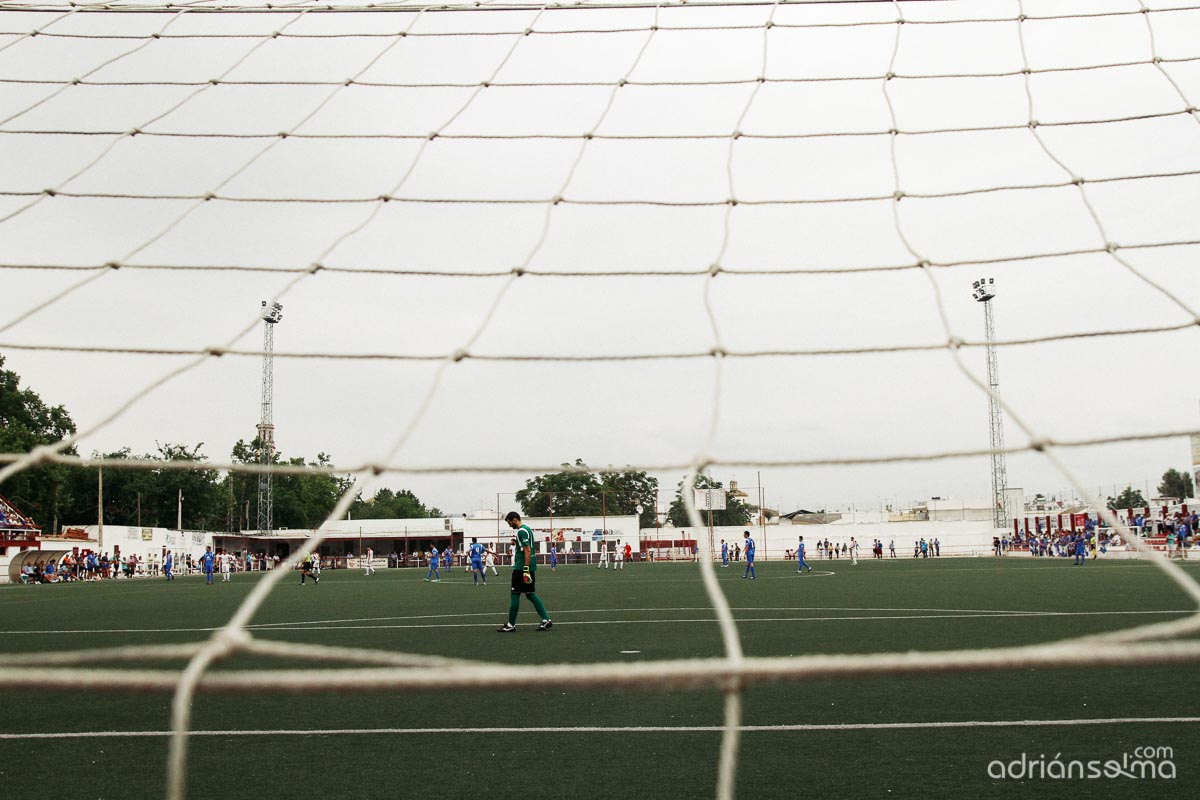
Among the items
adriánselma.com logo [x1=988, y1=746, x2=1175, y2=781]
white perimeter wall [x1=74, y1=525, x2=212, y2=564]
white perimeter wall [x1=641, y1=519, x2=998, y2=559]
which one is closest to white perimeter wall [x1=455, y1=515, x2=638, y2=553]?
white perimeter wall [x1=641, y1=519, x2=998, y2=559]

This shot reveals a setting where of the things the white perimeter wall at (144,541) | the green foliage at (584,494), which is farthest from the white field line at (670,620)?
the green foliage at (584,494)

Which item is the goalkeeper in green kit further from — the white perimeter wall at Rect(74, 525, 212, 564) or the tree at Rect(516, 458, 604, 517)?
the tree at Rect(516, 458, 604, 517)

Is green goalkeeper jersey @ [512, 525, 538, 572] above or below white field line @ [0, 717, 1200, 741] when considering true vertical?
above

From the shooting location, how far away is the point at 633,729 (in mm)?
5230

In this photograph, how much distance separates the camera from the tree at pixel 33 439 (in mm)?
53469

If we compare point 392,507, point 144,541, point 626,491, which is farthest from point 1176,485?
point 144,541

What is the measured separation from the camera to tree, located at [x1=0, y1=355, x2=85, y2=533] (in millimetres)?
53469

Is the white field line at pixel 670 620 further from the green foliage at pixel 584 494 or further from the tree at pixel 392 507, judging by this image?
the tree at pixel 392 507

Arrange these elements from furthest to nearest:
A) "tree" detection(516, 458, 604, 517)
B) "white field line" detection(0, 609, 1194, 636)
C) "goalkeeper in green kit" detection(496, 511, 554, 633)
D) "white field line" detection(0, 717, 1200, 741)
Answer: "tree" detection(516, 458, 604, 517) → "white field line" detection(0, 609, 1194, 636) → "goalkeeper in green kit" detection(496, 511, 554, 633) → "white field line" detection(0, 717, 1200, 741)

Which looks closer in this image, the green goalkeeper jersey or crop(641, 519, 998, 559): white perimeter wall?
the green goalkeeper jersey

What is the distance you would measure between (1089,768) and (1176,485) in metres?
120

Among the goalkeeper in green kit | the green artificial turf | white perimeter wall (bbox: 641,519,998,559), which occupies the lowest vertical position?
white perimeter wall (bbox: 641,519,998,559)

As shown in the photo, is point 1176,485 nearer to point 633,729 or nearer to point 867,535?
point 867,535

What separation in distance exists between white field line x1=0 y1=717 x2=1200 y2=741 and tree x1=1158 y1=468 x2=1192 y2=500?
11153 centimetres
